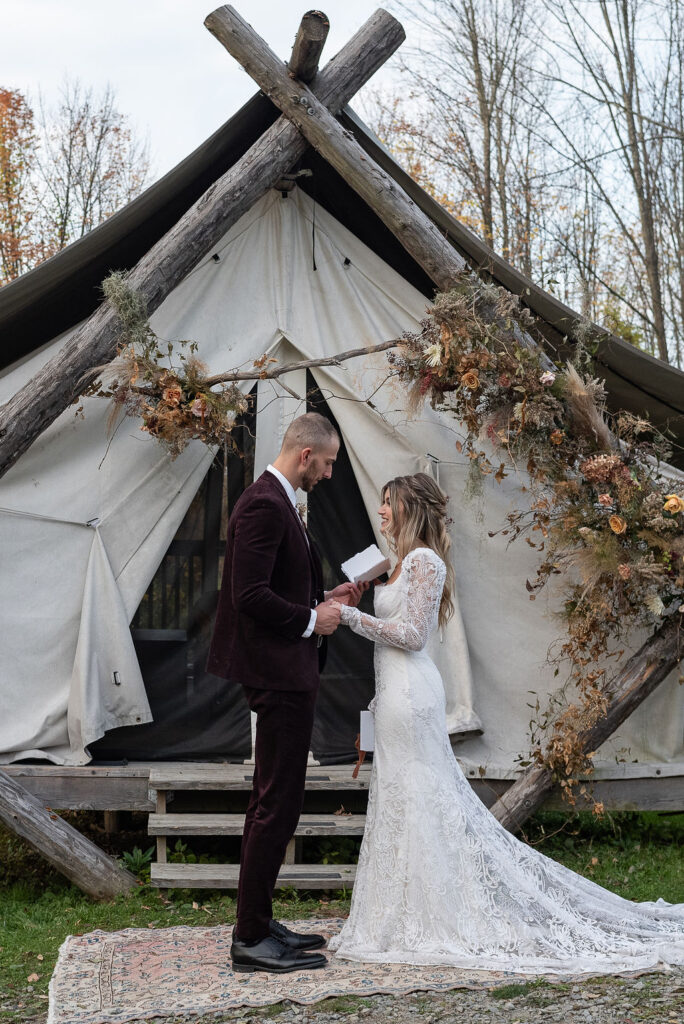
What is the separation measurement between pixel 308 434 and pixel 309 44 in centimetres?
233

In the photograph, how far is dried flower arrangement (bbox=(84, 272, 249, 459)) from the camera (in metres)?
4.56

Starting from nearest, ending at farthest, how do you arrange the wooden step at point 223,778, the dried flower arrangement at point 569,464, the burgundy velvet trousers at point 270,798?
the burgundy velvet trousers at point 270,798
the dried flower arrangement at point 569,464
the wooden step at point 223,778

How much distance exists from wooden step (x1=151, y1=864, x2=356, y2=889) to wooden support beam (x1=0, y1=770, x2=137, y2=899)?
0.80ft

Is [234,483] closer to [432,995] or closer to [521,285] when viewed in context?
[521,285]

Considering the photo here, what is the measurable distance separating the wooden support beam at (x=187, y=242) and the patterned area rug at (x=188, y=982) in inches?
87.9

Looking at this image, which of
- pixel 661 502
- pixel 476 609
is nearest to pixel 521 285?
pixel 661 502

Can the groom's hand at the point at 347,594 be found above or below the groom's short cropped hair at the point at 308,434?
below

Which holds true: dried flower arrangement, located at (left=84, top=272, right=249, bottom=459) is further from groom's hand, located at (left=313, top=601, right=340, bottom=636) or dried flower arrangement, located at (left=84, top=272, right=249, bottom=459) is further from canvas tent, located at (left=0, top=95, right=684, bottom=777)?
groom's hand, located at (left=313, top=601, right=340, bottom=636)

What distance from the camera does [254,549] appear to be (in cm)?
322

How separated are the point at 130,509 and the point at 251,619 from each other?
72.6 inches

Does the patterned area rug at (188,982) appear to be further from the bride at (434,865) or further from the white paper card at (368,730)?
the white paper card at (368,730)

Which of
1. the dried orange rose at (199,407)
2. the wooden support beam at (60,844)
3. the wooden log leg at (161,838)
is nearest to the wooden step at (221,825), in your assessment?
the wooden log leg at (161,838)

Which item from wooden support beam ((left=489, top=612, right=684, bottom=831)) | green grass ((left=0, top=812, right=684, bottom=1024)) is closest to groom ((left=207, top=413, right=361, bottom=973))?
green grass ((left=0, top=812, right=684, bottom=1024))

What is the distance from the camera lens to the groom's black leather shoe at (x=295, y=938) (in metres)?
3.36
